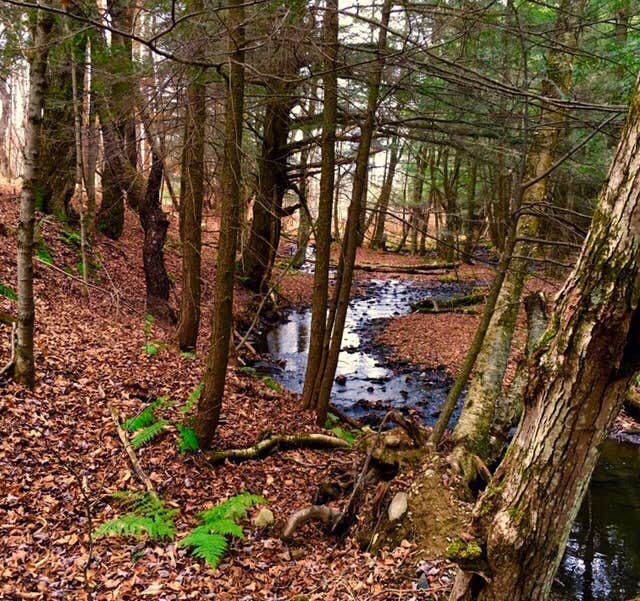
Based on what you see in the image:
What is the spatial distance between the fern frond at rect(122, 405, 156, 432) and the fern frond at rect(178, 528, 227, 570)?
173cm

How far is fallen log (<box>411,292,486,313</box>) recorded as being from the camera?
17.5m

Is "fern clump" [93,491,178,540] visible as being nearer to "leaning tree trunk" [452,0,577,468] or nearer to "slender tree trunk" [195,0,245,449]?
"slender tree trunk" [195,0,245,449]

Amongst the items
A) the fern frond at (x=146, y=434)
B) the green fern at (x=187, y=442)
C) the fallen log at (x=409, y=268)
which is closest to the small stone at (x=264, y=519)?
the green fern at (x=187, y=442)

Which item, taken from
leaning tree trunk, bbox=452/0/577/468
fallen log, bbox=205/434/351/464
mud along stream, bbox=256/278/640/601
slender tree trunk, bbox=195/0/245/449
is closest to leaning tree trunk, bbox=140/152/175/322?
mud along stream, bbox=256/278/640/601


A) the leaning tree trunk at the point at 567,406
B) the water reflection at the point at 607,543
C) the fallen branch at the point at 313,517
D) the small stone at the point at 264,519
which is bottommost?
the water reflection at the point at 607,543

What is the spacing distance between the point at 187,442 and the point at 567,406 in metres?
4.48

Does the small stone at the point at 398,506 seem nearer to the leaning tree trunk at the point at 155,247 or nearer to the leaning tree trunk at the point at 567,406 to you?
the leaning tree trunk at the point at 567,406

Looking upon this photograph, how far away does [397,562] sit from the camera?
4188 millimetres

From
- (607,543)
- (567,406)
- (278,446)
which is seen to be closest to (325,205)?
(278,446)

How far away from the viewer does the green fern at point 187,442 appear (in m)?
5.63

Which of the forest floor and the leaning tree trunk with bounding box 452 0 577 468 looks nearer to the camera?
the forest floor

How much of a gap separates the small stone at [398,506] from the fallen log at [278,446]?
6.91 ft

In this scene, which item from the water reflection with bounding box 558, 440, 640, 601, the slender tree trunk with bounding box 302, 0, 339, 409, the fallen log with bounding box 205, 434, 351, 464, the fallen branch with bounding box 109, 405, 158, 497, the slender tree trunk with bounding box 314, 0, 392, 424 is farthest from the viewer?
the slender tree trunk with bounding box 314, 0, 392, 424

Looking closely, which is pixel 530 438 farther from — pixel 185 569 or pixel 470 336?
pixel 470 336
